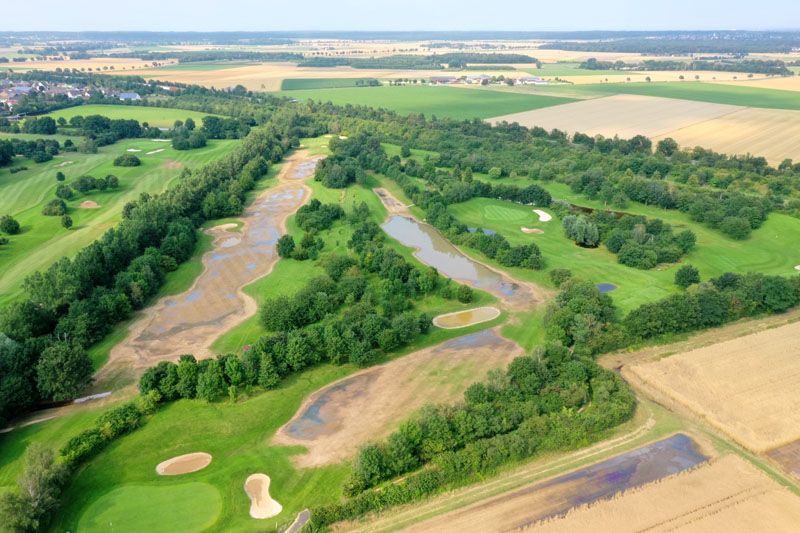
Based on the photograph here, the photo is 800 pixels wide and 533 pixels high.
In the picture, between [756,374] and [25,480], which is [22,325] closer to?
[25,480]

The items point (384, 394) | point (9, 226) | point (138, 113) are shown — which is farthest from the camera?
point (138, 113)

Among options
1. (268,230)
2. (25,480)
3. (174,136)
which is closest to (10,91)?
(174,136)

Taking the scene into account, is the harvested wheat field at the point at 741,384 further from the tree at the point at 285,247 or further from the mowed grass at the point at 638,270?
the tree at the point at 285,247

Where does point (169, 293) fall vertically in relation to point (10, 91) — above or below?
below

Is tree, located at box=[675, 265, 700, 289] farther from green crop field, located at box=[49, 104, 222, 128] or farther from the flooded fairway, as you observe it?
green crop field, located at box=[49, 104, 222, 128]

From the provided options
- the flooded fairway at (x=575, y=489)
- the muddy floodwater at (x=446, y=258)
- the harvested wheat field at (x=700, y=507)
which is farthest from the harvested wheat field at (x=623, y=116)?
the harvested wheat field at (x=700, y=507)

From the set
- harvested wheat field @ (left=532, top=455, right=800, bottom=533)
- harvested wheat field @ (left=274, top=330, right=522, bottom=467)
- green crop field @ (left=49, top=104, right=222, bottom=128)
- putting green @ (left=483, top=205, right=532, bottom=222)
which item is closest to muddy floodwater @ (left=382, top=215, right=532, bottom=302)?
putting green @ (left=483, top=205, right=532, bottom=222)

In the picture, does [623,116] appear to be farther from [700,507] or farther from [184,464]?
[184,464]

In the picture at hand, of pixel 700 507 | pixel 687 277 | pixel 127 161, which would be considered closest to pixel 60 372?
pixel 700 507
